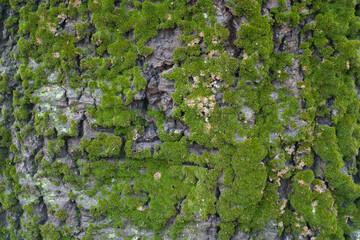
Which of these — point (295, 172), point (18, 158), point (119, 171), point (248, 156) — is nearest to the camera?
point (248, 156)

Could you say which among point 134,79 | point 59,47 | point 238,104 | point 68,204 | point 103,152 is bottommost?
point 68,204

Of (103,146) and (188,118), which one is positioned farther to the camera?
(103,146)

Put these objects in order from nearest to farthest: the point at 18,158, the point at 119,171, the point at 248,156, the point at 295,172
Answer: the point at 248,156 → the point at 295,172 → the point at 119,171 → the point at 18,158

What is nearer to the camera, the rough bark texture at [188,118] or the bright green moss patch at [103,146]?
the rough bark texture at [188,118]

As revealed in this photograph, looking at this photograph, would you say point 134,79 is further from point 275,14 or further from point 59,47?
point 275,14

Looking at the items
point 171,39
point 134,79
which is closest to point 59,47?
point 134,79

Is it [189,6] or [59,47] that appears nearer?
[189,6]

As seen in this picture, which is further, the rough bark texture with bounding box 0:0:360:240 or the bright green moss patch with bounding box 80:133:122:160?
the bright green moss patch with bounding box 80:133:122:160

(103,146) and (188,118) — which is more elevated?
→ (188,118)
